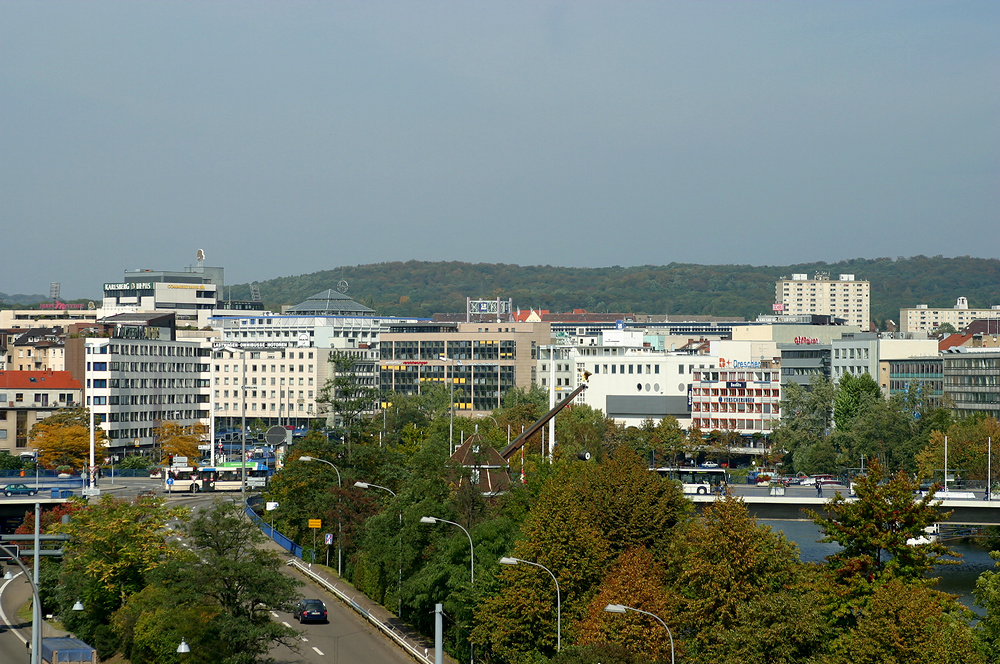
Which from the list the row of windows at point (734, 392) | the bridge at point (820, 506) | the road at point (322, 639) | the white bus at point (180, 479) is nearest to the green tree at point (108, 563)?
the road at point (322, 639)

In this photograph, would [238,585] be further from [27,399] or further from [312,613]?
[27,399]

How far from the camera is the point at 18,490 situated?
100500mm

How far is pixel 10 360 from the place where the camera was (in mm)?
184750

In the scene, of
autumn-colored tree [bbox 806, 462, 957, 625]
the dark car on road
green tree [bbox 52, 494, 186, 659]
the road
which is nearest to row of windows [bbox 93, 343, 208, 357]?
the road

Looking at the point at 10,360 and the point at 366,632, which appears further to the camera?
the point at 10,360

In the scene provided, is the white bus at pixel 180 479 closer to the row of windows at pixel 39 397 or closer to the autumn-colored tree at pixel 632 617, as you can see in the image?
the row of windows at pixel 39 397

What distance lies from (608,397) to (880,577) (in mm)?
136658

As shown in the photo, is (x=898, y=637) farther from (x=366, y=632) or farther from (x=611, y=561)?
(x=366, y=632)

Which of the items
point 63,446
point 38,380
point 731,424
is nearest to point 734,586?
point 63,446

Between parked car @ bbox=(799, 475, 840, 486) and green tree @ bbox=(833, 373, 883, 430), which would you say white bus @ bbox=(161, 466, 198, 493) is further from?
green tree @ bbox=(833, 373, 883, 430)

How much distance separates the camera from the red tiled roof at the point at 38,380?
6260 inches

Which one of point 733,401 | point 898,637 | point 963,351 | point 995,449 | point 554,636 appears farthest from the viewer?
point 733,401

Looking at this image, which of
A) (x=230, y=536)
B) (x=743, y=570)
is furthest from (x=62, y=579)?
(x=743, y=570)

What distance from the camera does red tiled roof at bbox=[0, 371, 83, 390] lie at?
159m
